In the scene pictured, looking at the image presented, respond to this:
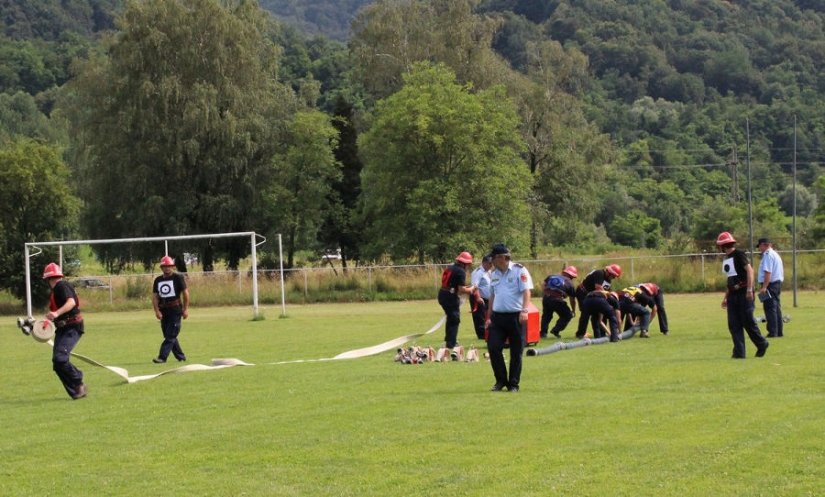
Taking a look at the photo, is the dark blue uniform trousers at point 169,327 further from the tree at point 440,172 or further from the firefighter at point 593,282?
the tree at point 440,172

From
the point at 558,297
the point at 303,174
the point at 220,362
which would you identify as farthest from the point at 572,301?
the point at 303,174

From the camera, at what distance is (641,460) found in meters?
10.2

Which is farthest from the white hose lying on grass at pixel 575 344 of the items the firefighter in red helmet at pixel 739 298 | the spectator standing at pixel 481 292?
the firefighter in red helmet at pixel 739 298

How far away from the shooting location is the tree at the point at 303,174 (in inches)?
2557

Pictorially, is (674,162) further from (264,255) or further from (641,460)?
(641,460)

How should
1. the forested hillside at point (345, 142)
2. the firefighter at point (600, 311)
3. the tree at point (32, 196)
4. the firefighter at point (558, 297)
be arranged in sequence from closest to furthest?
1. the firefighter at point (600, 311)
2. the firefighter at point (558, 297)
3. the tree at point (32, 196)
4. the forested hillside at point (345, 142)

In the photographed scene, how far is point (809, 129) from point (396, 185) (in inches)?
3662

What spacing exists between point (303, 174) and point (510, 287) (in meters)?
52.0

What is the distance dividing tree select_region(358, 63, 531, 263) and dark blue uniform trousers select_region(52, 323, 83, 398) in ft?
140

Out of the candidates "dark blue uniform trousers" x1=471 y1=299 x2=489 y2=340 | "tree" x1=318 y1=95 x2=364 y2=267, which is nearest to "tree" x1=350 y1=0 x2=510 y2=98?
"tree" x1=318 y1=95 x2=364 y2=267

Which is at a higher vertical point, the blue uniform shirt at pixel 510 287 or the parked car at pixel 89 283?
the parked car at pixel 89 283

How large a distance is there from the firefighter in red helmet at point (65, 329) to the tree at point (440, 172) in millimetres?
42712

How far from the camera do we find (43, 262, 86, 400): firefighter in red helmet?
16.0 metres

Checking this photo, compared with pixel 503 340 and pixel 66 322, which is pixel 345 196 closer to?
pixel 66 322
